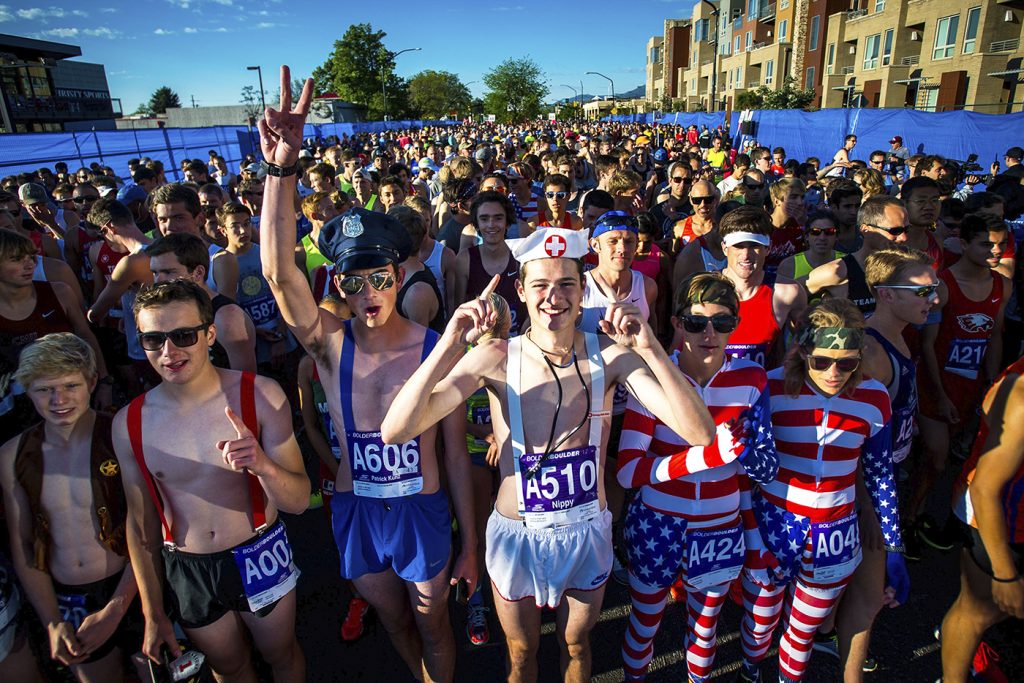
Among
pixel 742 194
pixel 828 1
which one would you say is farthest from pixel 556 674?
pixel 828 1

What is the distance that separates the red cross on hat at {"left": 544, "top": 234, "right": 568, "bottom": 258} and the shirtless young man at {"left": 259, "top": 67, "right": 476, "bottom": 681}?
2.31 feet

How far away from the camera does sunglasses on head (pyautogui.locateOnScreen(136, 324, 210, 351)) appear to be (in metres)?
2.12

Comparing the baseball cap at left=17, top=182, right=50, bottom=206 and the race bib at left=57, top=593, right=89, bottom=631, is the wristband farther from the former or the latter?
the baseball cap at left=17, top=182, right=50, bottom=206

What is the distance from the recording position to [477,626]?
3143 millimetres

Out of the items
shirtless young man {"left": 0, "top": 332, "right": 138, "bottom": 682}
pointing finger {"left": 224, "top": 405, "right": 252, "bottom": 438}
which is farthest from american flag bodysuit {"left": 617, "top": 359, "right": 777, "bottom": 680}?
shirtless young man {"left": 0, "top": 332, "right": 138, "bottom": 682}

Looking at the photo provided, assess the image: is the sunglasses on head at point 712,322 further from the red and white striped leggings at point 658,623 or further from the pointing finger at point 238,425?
the pointing finger at point 238,425

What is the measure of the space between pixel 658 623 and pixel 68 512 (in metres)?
2.56

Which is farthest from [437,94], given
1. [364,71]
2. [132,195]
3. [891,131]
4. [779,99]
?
[132,195]

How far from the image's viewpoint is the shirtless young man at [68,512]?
2.18 meters

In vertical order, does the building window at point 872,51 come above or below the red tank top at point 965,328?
above

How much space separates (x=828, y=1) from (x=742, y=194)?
150 ft

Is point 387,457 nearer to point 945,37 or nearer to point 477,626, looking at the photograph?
point 477,626

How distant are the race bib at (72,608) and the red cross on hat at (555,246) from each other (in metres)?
2.38

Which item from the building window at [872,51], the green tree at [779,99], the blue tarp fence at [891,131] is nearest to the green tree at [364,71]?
the green tree at [779,99]
